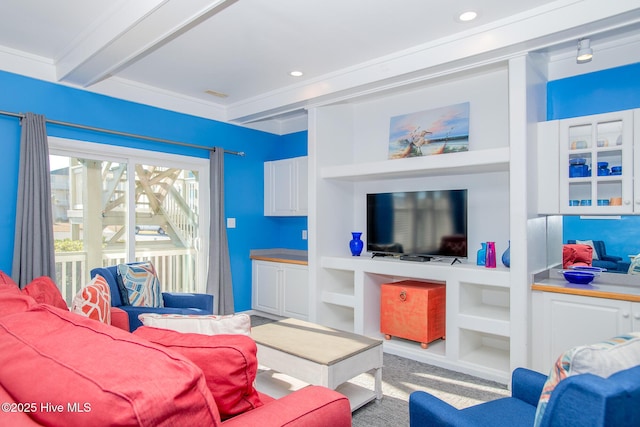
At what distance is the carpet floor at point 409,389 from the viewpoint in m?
2.56

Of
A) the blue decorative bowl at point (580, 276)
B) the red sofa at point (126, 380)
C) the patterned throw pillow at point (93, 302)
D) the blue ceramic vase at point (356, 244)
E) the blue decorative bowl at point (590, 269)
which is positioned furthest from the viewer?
the blue ceramic vase at point (356, 244)

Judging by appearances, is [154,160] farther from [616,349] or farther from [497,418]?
[616,349]

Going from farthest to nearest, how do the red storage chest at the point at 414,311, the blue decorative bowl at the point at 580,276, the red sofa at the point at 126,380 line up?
the red storage chest at the point at 414,311 < the blue decorative bowl at the point at 580,276 < the red sofa at the point at 126,380

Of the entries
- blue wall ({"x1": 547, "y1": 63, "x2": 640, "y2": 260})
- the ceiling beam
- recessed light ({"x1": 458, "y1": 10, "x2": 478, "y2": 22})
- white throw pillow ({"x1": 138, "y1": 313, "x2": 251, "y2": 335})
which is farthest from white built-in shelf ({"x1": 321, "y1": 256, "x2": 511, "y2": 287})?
the ceiling beam

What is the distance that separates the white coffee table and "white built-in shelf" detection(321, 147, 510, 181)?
164 centimetres

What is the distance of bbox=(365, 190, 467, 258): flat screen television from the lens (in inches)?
145

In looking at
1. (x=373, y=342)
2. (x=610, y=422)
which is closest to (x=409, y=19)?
(x=373, y=342)

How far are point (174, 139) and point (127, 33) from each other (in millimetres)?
1899

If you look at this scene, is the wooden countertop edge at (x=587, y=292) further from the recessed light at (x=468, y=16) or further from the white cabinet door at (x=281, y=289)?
the white cabinet door at (x=281, y=289)

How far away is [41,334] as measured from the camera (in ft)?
3.62

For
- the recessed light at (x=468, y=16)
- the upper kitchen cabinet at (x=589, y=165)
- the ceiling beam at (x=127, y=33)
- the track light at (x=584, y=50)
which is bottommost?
the upper kitchen cabinet at (x=589, y=165)

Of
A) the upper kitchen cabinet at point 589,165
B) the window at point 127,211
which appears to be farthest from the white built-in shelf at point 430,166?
the window at point 127,211

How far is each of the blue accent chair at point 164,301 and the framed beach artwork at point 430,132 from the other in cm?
237

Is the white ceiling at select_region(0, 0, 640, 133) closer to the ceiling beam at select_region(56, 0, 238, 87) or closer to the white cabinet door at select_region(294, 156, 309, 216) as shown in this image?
the ceiling beam at select_region(56, 0, 238, 87)
